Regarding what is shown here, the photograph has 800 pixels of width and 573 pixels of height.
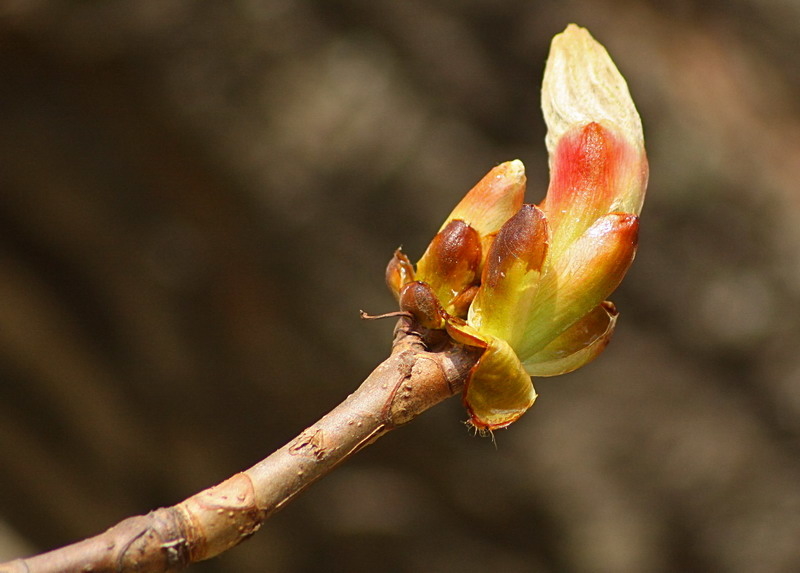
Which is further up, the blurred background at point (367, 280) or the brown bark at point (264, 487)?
the brown bark at point (264, 487)

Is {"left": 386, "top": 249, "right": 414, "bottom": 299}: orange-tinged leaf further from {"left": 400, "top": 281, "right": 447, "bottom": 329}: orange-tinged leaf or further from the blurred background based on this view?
the blurred background

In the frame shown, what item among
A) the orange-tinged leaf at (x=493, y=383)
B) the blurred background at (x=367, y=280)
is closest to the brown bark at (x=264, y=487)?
the orange-tinged leaf at (x=493, y=383)

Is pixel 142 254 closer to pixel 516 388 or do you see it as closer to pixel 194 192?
pixel 194 192

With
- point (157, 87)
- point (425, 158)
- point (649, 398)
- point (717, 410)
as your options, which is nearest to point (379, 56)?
point (425, 158)

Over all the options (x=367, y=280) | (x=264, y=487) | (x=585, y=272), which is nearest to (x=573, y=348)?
(x=585, y=272)

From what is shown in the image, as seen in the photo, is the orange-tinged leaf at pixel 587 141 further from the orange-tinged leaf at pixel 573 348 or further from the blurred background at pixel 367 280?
the blurred background at pixel 367 280

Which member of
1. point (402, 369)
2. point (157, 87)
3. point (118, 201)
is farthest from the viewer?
point (118, 201)
